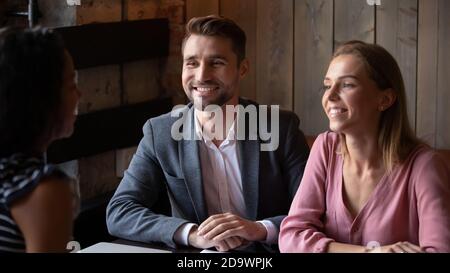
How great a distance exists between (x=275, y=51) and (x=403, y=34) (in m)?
0.55

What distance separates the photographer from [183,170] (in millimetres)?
2086

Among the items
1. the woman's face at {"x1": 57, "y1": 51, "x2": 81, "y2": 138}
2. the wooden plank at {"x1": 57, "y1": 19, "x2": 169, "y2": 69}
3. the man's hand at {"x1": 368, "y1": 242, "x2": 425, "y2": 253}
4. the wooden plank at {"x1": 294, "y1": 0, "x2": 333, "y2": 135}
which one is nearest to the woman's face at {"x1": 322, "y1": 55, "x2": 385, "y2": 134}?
the man's hand at {"x1": 368, "y1": 242, "x2": 425, "y2": 253}

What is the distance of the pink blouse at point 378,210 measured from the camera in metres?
1.70

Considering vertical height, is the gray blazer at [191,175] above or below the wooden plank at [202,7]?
below

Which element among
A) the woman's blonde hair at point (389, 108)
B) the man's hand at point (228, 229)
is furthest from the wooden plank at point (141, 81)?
the woman's blonde hair at point (389, 108)

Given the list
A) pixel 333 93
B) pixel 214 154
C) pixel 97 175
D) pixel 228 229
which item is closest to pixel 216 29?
pixel 214 154

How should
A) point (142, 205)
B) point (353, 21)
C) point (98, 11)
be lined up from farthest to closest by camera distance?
point (353, 21) < point (98, 11) < point (142, 205)

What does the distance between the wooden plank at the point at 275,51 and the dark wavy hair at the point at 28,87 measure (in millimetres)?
2344

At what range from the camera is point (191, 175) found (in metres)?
2.08

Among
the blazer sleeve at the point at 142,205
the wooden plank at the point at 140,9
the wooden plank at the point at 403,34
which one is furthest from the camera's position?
the wooden plank at the point at 403,34

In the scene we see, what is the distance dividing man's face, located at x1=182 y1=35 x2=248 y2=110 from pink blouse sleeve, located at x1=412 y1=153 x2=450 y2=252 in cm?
60

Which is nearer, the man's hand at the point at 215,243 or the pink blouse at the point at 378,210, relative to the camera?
the pink blouse at the point at 378,210

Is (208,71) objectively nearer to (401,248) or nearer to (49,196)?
(401,248)

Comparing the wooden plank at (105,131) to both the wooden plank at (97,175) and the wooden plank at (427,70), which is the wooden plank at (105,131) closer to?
the wooden plank at (97,175)
